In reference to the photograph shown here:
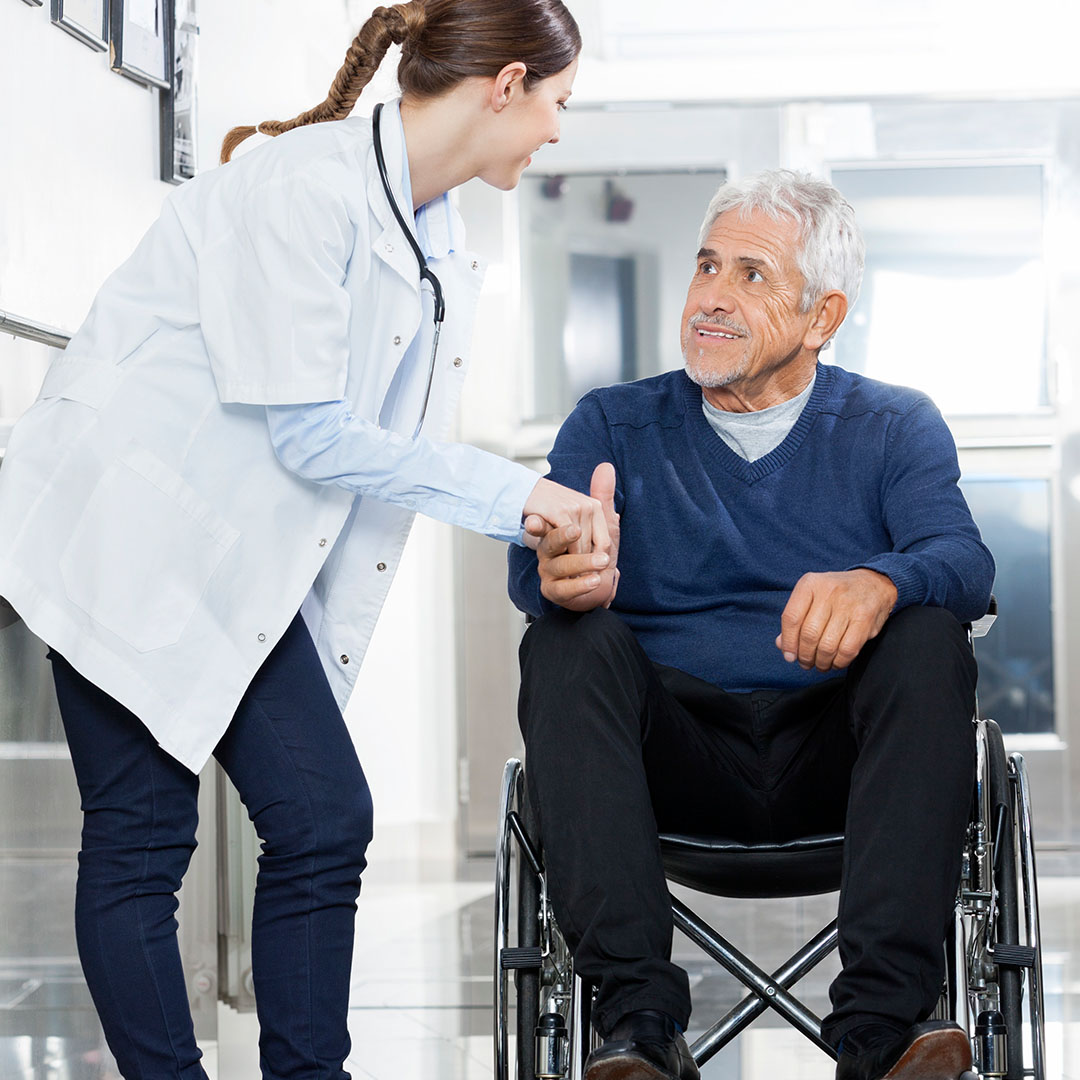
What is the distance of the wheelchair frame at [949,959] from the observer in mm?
1298

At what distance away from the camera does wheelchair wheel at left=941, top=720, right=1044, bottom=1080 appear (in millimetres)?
1292

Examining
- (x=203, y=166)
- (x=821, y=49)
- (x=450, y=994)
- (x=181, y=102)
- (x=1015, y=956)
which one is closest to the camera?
(x=1015, y=956)

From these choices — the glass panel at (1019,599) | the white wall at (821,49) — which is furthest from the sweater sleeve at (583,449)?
the glass panel at (1019,599)

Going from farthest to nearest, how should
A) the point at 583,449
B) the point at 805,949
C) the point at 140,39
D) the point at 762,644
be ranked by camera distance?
the point at 140,39 < the point at 583,449 < the point at 762,644 < the point at 805,949

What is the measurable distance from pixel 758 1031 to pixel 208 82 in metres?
1.81

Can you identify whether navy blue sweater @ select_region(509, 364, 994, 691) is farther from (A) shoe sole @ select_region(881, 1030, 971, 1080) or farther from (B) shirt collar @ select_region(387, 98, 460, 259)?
(A) shoe sole @ select_region(881, 1030, 971, 1080)

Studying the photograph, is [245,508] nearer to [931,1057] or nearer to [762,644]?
[762,644]

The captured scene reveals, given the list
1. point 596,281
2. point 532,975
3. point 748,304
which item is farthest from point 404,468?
point 596,281

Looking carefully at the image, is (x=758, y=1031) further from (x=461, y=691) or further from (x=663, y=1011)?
(x=461, y=691)

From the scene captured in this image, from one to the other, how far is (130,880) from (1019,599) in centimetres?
292

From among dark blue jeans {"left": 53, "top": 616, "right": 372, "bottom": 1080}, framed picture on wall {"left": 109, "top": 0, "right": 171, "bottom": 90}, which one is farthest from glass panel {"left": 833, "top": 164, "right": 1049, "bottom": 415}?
dark blue jeans {"left": 53, "top": 616, "right": 372, "bottom": 1080}

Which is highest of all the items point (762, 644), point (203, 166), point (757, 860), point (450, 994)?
point (203, 166)

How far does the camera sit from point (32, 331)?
5.21 ft

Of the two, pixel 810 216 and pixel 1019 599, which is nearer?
pixel 810 216
